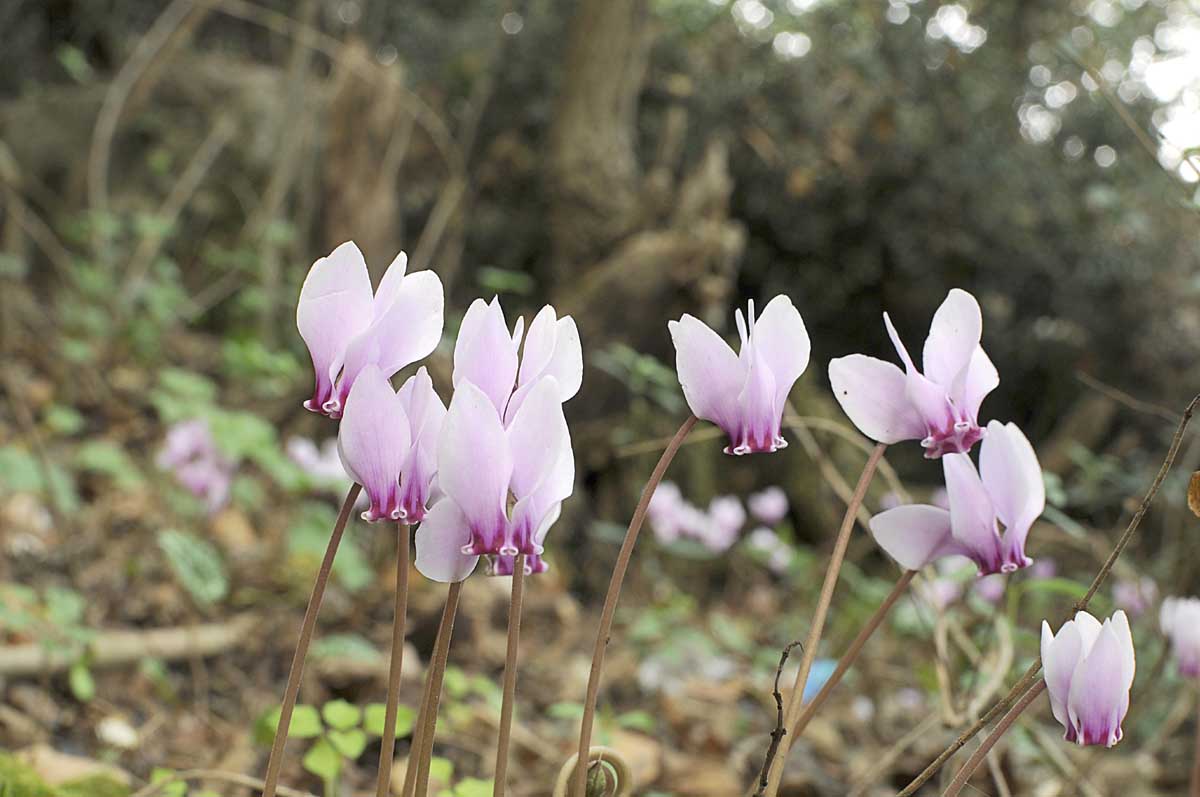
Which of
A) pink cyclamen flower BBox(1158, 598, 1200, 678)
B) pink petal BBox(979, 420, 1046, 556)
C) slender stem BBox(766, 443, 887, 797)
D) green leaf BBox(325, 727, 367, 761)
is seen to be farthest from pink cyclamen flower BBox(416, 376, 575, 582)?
pink cyclamen flower BBox(1158, 598, 1200, 678)

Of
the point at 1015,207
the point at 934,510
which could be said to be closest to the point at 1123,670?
the point at 934,510

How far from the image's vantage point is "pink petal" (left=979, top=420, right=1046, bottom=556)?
0.87 m

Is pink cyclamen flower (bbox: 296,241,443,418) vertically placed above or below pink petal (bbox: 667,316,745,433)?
above

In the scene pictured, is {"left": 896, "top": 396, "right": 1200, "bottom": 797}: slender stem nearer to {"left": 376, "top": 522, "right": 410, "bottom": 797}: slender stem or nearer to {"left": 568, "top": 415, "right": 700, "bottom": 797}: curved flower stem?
{"left": 568, "top": 415, "right": 700, "bottom": 797}: curved flower stem

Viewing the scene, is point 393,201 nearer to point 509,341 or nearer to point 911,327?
point 911,327

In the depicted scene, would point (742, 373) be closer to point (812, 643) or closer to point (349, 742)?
point (812, 643)

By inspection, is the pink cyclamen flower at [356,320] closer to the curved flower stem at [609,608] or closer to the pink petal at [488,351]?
the pink petal at [488,351]

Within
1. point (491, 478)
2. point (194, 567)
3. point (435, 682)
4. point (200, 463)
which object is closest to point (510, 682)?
point (435, 682)

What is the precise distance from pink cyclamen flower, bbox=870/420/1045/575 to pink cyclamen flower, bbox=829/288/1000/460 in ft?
0.07

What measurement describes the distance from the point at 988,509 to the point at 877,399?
0.12m

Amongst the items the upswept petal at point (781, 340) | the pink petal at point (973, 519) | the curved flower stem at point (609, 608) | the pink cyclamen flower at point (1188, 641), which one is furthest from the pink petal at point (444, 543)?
the pink cyclamen flower at point (1188, 641)

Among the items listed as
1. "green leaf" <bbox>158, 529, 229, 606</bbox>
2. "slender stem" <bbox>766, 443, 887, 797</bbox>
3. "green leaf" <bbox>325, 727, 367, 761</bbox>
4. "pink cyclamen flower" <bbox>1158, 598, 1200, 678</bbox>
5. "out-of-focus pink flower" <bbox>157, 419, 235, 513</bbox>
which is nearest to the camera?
"slender stem" <bbox>766, 443, 887, 797</bbox>

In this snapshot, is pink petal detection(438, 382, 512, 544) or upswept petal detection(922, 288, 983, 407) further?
upswept petal detection(922, 288, 983, 407)

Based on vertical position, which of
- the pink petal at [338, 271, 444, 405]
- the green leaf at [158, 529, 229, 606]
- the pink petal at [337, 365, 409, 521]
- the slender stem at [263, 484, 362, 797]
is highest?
the green leaf at [158, 529, 229, 606]
